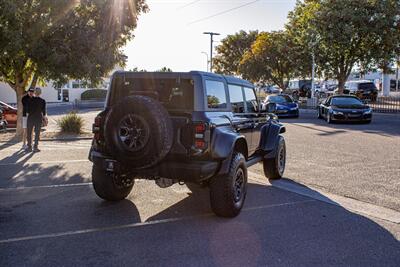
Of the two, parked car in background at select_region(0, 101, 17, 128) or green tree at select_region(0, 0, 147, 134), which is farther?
parked car in background at select_region(0, 101, 17, 128)

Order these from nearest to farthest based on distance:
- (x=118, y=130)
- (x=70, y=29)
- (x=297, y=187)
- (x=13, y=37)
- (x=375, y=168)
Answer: (x=118, y=130), (x=297, y=187), (x=375, y=168), (x=13, y=37), (x=70, y=29)

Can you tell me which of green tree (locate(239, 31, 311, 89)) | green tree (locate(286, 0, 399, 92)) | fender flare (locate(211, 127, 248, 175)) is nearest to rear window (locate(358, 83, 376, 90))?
green tree (locate(239, 31, 311, 89))

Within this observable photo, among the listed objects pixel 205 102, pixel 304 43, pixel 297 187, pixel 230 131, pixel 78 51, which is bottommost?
pixel 297 187

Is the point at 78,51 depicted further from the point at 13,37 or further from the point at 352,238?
the point at 352,238

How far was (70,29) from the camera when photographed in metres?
14.6

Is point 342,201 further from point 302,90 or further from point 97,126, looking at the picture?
point 302,90

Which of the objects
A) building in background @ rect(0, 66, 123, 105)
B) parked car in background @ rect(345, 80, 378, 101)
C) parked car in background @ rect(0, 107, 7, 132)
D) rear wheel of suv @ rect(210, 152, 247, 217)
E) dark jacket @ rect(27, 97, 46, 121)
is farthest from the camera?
building in background @ rect(0, 66, 123, 105)

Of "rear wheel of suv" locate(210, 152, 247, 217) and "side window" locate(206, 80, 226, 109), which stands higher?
"side window" locate(206, 80, 226, 109)

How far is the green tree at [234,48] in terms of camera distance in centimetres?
5988

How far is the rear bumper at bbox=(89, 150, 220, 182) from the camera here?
17.7 feet

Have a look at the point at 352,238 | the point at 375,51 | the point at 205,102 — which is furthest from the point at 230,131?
the point at 375,51

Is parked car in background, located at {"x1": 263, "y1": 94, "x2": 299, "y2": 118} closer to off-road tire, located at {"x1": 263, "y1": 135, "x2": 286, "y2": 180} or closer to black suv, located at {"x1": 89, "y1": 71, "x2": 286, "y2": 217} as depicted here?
off-road tire, located at {"x1": 263, "y1": 135, "x2": 286, "y2": 180}

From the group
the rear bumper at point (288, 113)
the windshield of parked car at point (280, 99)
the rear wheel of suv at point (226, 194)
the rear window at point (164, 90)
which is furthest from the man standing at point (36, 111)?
the windshield of parked car at point (280, 99)

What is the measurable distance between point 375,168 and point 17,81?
12162 millimetres
